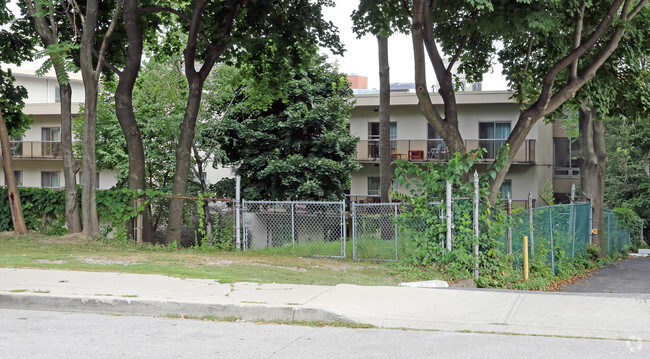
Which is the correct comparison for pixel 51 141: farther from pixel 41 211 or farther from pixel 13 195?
Answer: pixel 13 195

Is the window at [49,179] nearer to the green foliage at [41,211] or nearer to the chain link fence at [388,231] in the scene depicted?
the green foliage at [41,211]

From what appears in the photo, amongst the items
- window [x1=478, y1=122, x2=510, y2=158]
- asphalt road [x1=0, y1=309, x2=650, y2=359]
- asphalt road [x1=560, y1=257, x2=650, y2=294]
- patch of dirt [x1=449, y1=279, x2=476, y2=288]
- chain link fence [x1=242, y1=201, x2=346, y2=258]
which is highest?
window [x1=478, y1=122, x2=510, y2=158]

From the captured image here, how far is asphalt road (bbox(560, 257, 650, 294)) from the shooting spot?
15043 mm

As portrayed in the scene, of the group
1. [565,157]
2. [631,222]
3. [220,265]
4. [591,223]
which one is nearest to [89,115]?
[220,265]

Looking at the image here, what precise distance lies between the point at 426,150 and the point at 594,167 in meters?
9.36

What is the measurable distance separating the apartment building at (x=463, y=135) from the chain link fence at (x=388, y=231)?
14691mm

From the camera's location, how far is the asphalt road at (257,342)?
617cm

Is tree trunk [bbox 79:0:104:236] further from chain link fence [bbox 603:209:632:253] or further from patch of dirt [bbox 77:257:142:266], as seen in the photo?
chain link fence [bbox 603:209:632:253]

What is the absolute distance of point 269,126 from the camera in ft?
81.1

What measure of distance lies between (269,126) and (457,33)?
1017 cm

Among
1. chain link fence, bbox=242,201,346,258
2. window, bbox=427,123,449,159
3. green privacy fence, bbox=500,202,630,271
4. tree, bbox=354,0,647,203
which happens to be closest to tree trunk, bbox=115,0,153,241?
chain link fence, bbox=242,201,346,258

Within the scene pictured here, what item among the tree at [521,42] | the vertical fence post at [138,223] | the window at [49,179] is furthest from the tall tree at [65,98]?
the window at [49,179]

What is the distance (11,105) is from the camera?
22.0 metres

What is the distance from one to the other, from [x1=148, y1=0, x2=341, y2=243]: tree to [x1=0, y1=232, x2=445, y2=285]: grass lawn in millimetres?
2294
